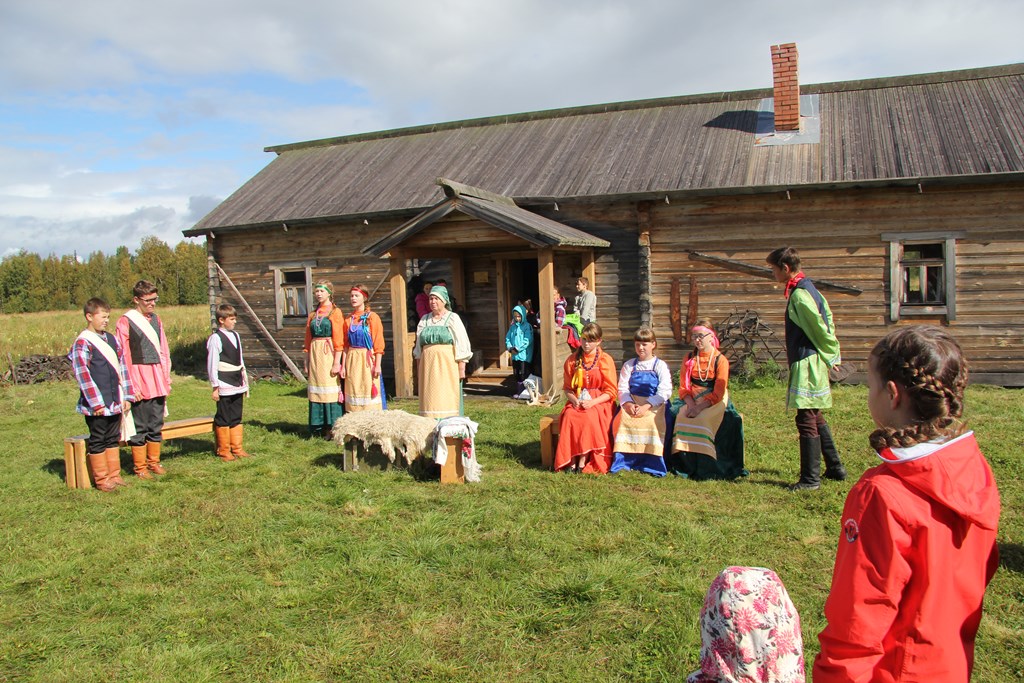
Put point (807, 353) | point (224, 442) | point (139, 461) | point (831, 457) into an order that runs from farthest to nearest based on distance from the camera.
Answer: point (224, 442) → point (139, 461) → point (831, 457) → point (807, 353)

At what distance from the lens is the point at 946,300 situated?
36.3 ft

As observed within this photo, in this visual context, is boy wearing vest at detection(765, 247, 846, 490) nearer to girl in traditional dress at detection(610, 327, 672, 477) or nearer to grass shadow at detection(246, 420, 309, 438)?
girl in traditional dress at detection(610, 327, 672, 477)

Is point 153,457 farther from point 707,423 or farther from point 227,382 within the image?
point 707,423

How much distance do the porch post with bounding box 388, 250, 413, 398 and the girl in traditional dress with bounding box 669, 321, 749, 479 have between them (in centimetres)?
607

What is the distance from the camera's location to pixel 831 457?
596 centimetres

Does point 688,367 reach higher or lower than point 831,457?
higher

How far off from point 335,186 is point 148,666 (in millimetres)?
12883

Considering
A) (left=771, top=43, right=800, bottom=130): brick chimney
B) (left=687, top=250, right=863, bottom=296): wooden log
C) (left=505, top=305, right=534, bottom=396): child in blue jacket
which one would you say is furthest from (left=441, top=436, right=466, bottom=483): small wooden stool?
(left=771, top=43, right=800, bottom=130): brick chimney

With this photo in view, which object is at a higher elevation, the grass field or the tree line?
the tree line

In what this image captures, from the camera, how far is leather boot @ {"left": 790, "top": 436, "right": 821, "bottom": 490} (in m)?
5.77

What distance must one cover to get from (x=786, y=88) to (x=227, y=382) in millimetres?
10547

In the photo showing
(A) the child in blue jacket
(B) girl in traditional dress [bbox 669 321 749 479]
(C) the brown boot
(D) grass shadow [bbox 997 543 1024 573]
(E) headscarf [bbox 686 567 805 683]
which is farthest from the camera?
(A) the child in blue jacket

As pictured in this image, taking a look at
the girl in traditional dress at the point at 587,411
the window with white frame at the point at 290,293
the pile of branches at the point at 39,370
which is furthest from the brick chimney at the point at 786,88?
the pile of branches at the point at 39,370

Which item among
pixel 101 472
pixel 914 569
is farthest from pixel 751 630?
pixel 101 472
